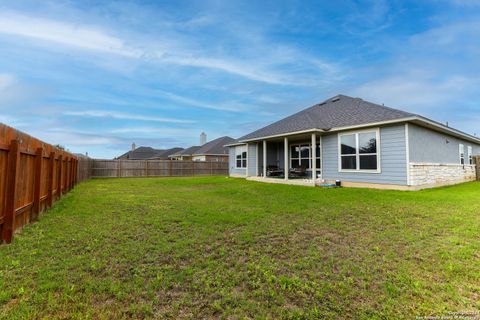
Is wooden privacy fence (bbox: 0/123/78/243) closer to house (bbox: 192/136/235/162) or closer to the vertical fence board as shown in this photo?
the vertical fence board

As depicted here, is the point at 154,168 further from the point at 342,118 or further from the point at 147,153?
the point at 147,153

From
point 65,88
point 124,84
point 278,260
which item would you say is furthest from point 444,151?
point 65,88

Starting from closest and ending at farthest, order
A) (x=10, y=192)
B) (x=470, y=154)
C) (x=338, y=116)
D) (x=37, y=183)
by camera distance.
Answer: (x=10, y=192)
(x=37, y=183)
(x=338, y=116)
(x=470, y=154)

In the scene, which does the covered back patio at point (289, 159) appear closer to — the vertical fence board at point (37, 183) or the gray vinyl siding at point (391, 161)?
the gray vinyl siding at point (391, 161)

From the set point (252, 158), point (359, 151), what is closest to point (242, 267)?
point (359, 151)

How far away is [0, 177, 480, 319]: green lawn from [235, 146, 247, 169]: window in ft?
44.6

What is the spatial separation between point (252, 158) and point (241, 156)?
205cm

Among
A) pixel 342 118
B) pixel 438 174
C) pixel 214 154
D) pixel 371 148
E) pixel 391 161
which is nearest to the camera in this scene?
pixel 391 161

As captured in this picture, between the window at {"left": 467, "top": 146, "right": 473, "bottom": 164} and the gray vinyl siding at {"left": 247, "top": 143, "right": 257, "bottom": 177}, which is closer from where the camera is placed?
the window at {"left": 467, "top": 146, "right": 473, "bottom": 164}

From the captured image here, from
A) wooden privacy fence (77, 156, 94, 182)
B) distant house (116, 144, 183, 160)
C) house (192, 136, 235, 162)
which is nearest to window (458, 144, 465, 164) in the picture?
house (192, 136, 235, 162)

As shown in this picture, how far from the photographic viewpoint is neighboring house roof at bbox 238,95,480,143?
9797 millimetres

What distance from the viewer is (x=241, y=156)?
19266 mm

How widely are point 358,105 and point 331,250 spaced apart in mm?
11504

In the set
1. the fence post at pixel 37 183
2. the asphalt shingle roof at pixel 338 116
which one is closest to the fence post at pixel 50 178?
the fence post at pixel 37 183
